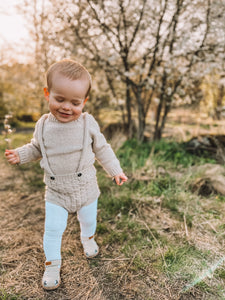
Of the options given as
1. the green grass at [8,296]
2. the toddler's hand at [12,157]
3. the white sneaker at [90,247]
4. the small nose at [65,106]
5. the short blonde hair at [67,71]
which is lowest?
the green grass at [8,296]

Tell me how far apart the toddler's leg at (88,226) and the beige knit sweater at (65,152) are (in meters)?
0.12

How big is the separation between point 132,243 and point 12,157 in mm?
1301

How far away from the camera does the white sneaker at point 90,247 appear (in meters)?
1.98

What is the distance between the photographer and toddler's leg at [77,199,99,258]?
1.88 m

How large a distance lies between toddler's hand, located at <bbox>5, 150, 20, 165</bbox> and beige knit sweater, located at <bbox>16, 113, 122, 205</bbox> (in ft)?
0.10

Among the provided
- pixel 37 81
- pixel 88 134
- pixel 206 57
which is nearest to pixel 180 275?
pixel 88 134

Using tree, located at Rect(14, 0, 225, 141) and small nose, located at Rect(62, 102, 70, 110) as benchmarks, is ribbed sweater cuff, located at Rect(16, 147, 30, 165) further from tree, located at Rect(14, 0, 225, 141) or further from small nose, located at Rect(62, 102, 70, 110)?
tree, located at Rect(14, 0, 225, 141)

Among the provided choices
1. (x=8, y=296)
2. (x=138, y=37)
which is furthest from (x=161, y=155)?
(x=8, y=296)

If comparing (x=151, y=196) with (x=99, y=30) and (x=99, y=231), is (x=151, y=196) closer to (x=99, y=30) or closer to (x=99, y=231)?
(x=99, y=231)

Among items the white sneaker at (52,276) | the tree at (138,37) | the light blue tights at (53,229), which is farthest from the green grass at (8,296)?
the tree at (138,37)

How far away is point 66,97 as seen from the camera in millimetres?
1570

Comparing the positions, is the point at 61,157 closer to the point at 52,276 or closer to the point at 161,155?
the point at 52,276

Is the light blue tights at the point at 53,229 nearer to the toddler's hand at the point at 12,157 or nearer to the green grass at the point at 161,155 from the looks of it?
the toddler's hand at the point at 12,157

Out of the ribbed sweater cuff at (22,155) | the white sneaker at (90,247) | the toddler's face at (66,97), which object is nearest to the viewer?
the toddler's face at (66,97)
